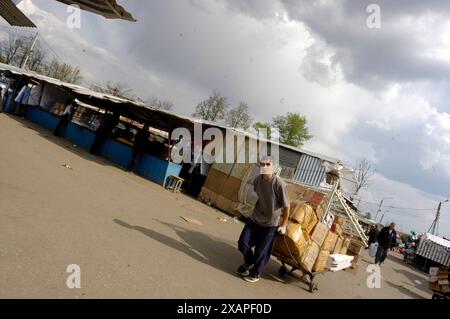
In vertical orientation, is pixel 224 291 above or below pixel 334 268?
below

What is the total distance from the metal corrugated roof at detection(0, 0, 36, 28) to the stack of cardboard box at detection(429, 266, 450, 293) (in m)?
12.9

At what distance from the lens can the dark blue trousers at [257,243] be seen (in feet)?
20.6

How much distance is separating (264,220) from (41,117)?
73.4 feet

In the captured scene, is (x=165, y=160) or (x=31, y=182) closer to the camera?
(x=31, y=182)

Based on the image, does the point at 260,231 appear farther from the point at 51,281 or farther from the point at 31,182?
the point at 31,182

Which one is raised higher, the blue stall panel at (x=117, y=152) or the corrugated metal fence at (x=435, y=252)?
the corrugated metal fence at (x=435, y=252)

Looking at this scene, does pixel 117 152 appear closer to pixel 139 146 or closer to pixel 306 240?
pixel 139 146

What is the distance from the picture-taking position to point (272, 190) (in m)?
6.22

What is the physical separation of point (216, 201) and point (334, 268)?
9617mm

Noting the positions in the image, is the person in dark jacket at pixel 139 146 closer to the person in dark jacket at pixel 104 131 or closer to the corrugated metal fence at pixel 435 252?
the person in dark jacket at pixel 104 131

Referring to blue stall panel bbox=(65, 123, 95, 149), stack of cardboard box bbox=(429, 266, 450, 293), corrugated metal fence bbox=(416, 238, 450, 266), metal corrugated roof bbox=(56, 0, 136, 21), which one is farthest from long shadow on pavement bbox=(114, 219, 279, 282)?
corrugated metal fence bbox=(416, 238, 450, 266)

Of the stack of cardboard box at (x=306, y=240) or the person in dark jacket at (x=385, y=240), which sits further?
the person in dark jacket at (x=385, y=240)

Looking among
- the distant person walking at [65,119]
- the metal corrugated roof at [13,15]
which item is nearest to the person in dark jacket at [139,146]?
the distant person walking at [65,119]
